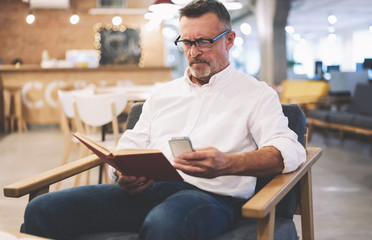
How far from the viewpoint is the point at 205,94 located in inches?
71.1

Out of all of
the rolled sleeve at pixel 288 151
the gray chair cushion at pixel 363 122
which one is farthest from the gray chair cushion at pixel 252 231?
the gray chair cushion at pixel 363 122

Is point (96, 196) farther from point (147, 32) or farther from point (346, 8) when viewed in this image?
point (346, 8)

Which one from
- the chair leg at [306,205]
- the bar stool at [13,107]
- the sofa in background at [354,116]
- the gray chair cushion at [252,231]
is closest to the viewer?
the gray chair cushion at [252,231]

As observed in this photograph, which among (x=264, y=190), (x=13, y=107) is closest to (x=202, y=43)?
(x=264, y=190)

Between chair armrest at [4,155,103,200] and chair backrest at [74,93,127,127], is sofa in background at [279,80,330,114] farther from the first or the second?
chair armrest at [4,155,103,200]

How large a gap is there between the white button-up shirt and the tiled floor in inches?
54.0

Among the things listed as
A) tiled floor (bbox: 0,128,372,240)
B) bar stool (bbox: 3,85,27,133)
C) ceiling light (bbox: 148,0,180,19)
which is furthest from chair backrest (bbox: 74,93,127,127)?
bar stool (bbox: 3,85,27,133)

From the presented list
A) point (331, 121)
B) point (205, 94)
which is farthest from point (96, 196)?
point (331, 121)

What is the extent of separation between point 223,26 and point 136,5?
9.50 meters

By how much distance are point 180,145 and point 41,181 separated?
0.62 meters

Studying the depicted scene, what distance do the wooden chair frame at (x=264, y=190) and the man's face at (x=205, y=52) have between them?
0.54 metres

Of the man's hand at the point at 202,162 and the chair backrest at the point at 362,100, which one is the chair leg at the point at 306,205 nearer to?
the man's hand at the point at 202,162

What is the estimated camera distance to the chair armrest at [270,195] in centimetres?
118

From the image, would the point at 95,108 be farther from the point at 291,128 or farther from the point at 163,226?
the point at 163,226
